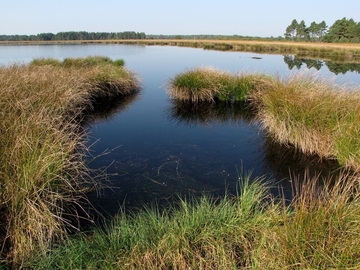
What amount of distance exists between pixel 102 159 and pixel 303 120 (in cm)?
529

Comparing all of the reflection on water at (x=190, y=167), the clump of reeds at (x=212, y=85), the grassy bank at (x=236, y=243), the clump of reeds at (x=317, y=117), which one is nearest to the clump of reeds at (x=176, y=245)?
the grassy bank at (x=236, y=243)

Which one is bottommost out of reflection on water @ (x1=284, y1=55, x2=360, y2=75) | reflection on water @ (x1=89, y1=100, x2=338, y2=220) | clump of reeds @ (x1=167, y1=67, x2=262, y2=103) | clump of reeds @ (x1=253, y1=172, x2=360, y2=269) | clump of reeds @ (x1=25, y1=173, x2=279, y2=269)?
reflection on water @ (x1=89, y1=100, x2=338, y2=220)

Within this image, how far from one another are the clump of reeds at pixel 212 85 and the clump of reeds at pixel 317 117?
4303 mm

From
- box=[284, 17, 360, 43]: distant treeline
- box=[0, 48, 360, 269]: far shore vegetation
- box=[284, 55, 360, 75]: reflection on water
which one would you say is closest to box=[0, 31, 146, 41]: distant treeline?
box=[284, 17, 360, 43]: distant treeline

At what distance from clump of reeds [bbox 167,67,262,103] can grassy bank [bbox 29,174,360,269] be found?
31.8 feet

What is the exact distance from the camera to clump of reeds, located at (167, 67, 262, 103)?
1259 cm

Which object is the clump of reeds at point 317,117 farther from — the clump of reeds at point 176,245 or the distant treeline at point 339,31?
the distant treeline at point 339,31

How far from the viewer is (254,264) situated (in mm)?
2898

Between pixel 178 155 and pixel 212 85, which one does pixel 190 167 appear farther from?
A: pixel 212 85

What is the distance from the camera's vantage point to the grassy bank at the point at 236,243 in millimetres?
2646

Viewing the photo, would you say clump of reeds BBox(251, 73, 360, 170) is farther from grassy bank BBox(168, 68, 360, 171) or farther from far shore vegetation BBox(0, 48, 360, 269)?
far shore vegetation BBox(0, 48, 360, 269)

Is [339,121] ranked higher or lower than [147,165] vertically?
higher

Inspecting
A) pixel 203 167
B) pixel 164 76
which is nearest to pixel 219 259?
pixel 203 167

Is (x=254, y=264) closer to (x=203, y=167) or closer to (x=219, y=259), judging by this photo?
(x=219, y=259)
